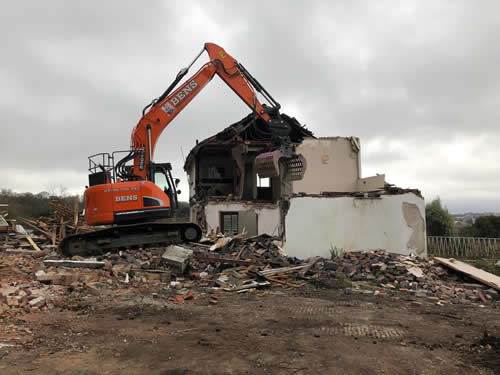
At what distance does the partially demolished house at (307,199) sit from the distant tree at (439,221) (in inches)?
324

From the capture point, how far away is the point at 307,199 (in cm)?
1172

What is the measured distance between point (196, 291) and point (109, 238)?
3.82 meters

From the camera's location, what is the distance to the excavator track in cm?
1078

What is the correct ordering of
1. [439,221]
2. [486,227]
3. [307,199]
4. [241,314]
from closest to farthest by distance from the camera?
[241,314] < [307,199] < [486,227] < [439,221]

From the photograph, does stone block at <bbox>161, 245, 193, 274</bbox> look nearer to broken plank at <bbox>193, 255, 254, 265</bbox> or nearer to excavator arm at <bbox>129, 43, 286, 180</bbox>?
broken plank at <bbox>193, 255, 254, 265</bbox>

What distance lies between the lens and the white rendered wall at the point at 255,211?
1972cm

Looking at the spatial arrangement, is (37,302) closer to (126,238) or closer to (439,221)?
(126,238)

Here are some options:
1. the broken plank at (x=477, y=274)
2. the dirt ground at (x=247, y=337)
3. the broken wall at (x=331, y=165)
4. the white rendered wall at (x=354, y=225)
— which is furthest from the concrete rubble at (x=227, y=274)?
the broken wall at (x=331, y=165)

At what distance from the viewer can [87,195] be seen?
32.9ft

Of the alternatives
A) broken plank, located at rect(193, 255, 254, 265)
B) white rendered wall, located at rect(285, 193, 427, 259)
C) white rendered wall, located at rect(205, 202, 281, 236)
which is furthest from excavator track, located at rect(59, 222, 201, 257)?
white rendered wall, located at rect(205, 202, 281, 236)

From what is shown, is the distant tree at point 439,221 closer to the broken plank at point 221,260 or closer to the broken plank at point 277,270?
the broken plank at point 277,270

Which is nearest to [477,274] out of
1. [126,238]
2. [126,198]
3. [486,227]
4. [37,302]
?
[126,198]

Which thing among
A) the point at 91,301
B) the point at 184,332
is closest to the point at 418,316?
the point at 184,332

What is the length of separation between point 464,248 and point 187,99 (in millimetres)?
16926
